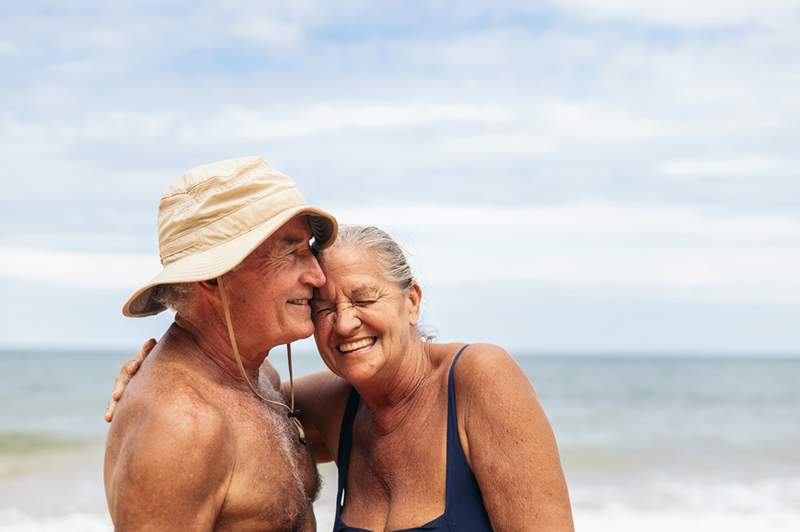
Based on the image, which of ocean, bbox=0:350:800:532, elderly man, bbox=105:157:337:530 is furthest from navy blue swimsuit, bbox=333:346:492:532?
ocean, bbox=0:350:800:532

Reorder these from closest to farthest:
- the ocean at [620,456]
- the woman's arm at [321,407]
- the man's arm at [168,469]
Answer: the man's arm at [168,469] < the woman's arm at [321,407] < the ocean at [620,456]

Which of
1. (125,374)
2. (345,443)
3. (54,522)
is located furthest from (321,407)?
(54,522)

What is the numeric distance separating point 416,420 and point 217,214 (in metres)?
1.16

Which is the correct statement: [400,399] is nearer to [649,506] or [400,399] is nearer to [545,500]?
[545,500]

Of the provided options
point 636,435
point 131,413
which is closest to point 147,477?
point 131,413

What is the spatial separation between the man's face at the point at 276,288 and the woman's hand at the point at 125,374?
0.45m

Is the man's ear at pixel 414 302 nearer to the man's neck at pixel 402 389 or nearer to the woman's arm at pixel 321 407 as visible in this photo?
the man's neck at pixel 402 389

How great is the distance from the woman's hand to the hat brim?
23cm

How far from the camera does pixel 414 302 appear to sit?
13.1ft

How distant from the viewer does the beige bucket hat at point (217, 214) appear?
11.1 ft

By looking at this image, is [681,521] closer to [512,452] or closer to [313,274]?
[512,452]

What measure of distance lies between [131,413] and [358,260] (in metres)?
1.06

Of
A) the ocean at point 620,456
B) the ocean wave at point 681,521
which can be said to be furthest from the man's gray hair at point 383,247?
the ocean wave at point 681,521

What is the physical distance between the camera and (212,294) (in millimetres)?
3564
